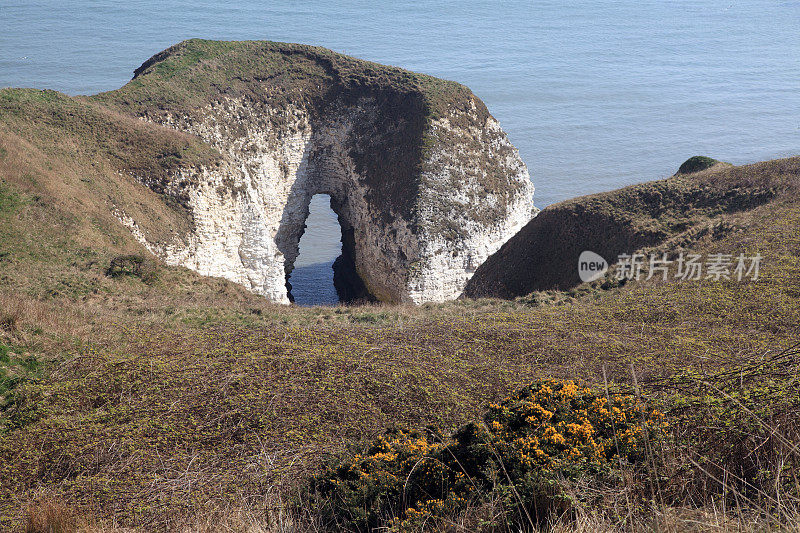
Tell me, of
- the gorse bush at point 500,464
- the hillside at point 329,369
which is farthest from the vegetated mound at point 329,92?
the gorse bush at point 500,464

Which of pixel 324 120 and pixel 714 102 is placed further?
pixel 714 102

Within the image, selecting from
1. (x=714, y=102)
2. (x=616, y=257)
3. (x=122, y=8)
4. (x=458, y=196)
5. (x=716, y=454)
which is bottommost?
(x=716, y=454)

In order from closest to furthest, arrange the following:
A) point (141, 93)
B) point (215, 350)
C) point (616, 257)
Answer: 1. point (215, 350)
2. point (616, 257)
3. point (141, 93)

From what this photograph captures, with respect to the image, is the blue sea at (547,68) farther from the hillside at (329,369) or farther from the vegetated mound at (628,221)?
the hillside at (329,369)

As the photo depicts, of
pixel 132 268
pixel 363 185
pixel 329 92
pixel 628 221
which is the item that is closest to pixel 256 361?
pixel 132 268

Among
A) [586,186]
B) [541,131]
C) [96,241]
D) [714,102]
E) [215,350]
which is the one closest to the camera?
[215,350]

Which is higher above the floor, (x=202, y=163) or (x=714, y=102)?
(x=714, y=102)

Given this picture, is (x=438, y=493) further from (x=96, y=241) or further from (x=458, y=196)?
(x=458, y=196)

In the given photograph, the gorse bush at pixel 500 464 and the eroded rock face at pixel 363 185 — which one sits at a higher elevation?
the eroded rock face at pixel 363 185

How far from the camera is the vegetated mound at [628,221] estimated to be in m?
23.6

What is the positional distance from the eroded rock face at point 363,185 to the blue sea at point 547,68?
32.4 ft

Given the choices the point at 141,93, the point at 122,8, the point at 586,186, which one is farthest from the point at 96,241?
the point at 122,8

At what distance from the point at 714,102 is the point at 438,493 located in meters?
124

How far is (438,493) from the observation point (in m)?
7.80
